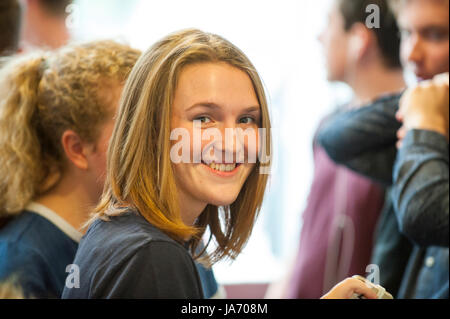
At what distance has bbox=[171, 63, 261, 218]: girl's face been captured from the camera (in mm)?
774

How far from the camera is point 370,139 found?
4.24 feet

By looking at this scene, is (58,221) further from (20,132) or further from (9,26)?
(9,26)

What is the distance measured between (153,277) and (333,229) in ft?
3.72

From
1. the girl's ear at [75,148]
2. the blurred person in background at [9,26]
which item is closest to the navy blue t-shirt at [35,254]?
the girl's ear at [75,148]

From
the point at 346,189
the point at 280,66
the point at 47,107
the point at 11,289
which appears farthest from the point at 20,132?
the point at 280,66

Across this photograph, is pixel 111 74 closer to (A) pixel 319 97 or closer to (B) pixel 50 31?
(B) pixel 50 31

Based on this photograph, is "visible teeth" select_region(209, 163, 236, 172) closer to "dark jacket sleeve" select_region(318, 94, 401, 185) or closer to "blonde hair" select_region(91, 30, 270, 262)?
"blonde hair" select_region(91, 30, 270, 262)

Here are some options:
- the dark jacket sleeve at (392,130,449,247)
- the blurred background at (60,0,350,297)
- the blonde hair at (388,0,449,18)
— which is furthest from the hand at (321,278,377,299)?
the blurred background at (60,0,350,297)

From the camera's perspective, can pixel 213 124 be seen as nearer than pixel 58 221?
Yes

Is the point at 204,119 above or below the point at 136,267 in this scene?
above

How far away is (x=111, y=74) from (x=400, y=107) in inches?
21.4

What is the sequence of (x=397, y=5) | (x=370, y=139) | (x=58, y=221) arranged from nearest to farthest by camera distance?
(x=58, y=221)
(x=370, y=139)
(x=397, y=5)

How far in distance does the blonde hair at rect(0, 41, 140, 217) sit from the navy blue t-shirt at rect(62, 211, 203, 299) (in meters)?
0.35
